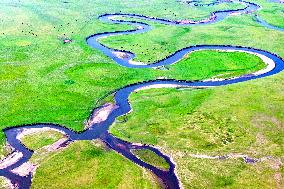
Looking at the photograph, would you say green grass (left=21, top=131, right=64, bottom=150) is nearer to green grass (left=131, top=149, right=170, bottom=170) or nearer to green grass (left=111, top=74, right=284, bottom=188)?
green grass (left=111, top=74, right=284, bottom=188)

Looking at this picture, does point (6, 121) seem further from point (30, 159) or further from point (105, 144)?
point (105, 144)

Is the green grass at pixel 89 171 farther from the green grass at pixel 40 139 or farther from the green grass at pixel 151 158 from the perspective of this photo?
the green grass at pixel 40 139

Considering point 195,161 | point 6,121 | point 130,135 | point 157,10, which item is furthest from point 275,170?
point 157,10

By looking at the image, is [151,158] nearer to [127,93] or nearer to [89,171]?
[89,171]

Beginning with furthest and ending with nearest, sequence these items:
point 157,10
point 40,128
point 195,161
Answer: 1. point 157,10
2. point 40,128
3. point 195,161

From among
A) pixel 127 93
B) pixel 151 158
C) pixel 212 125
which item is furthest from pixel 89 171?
pixel 127 93

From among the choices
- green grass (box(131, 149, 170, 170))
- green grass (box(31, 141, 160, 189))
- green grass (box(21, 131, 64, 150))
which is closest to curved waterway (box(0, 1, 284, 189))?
green grass (box(131, 149, 170, 170))

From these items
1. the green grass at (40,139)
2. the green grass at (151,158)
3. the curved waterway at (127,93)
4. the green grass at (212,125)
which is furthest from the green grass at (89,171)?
the green grass at (212,125)
